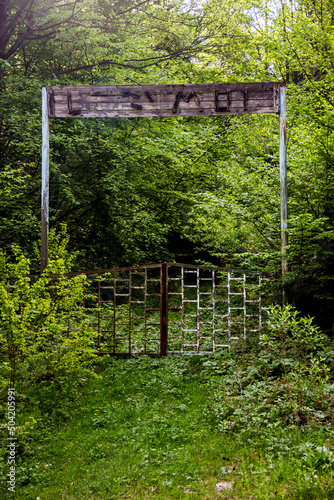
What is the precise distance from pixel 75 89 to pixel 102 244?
20.7ft

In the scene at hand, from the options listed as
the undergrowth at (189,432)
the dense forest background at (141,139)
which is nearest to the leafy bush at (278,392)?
the undergrowth at (189,432)

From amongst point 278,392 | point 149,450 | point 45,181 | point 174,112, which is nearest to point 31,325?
point 149,450

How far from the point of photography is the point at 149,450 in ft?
13.6

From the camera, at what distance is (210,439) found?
13.9ft

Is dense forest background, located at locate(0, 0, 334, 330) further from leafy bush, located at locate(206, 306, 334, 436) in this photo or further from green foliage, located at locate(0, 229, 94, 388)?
green foliage, located at locate(0, 229, 94, 388)

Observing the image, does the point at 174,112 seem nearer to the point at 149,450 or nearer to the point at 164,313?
the point at 164,313

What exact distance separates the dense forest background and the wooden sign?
1219 mm

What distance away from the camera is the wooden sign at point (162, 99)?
253 inches

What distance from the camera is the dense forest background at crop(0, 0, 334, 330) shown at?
7973mm

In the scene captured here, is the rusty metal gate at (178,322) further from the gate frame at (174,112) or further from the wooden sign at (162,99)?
the wooden sign at (162,99)

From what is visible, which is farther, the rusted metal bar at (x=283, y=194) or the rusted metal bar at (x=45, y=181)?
the rusted metal bar at (x=45, y=181)

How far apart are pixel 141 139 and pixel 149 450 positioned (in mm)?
10117

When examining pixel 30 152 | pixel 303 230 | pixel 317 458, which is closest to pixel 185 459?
pixel 317 458

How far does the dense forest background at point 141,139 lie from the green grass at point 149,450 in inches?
108
